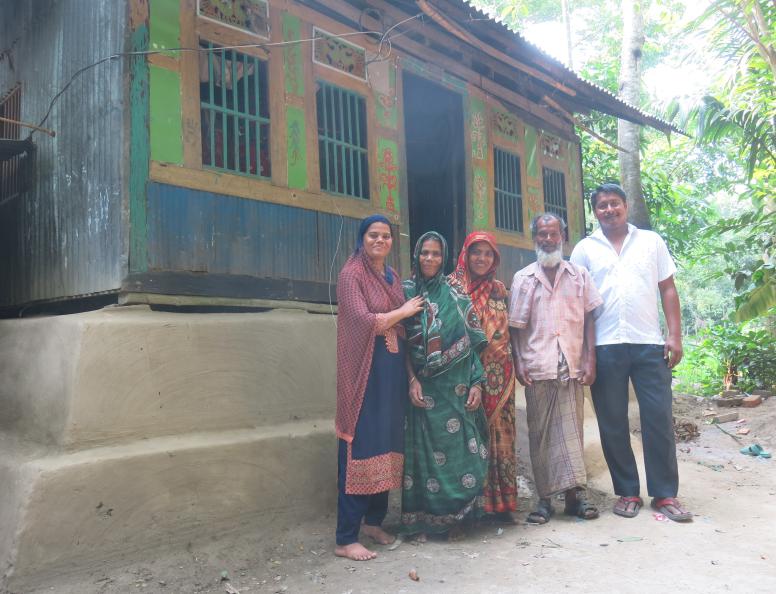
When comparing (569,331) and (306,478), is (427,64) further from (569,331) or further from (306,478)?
(306,478)

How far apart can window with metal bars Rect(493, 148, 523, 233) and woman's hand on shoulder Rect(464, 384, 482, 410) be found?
326cm

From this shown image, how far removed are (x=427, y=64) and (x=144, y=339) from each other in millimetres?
3654

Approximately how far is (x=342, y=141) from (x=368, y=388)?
236 cm

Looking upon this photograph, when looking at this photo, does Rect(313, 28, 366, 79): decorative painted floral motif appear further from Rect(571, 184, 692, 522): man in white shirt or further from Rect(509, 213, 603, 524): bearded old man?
Rect(571, 184, 692, 522): man in white shirt

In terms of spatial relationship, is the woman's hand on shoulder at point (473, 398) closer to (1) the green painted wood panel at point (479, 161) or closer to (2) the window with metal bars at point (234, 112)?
(2) the window with metal bars at point (234, 112)

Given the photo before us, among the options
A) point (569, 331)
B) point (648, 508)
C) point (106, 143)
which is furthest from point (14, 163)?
point (648, 508)

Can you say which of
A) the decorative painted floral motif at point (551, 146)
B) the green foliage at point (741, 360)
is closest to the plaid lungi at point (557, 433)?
the decorative painted floral motif at point (551, 146)

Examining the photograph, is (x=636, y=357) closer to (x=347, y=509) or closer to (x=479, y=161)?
(x=347, y=509)

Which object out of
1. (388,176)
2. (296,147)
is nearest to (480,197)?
(388,176)

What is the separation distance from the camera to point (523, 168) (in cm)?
684

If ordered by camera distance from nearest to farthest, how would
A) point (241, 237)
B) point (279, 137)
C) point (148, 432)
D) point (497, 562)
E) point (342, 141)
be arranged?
point (497, 562) < point (148, 432) < point (241, 237) < point (279, 137) < point (342, 141)

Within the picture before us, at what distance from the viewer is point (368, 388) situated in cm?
329

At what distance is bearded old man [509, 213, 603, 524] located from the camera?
3742 millimetres

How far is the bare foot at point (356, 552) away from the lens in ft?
10.5
